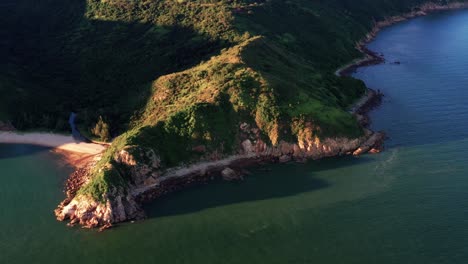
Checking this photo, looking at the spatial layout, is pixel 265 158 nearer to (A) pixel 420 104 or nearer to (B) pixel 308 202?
(B) pixel 308 202

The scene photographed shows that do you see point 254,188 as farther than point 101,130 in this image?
No

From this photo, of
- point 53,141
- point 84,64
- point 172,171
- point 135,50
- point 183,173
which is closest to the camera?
point 172,171

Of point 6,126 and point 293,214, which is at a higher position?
point 6,126

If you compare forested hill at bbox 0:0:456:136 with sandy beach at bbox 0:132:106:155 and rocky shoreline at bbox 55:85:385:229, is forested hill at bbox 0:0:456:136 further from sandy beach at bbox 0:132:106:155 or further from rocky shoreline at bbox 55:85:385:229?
rocky shoreline at bbox 55:85:385:229

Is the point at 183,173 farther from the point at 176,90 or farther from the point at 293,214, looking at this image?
the point at 176,90

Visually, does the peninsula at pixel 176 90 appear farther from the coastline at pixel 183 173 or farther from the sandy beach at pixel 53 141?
the sandy beach at pixel 53 141

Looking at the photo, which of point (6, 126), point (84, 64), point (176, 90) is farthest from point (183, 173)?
point (84, 64)
